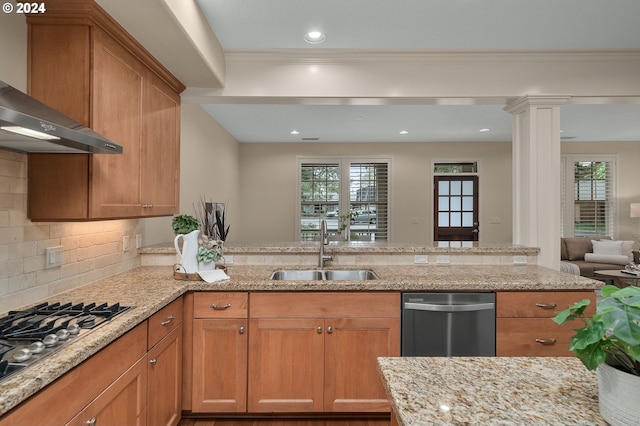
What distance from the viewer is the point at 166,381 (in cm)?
179

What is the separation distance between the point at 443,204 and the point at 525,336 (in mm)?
4885

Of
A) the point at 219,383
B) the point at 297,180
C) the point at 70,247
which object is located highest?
the point at 297,180

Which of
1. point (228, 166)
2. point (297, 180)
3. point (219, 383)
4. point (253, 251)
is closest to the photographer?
point (219, 383)

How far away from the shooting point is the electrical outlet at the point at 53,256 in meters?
1.67

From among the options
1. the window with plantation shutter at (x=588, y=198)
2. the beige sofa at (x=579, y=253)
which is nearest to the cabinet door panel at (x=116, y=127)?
the beige sofa at (x=579, y=253)

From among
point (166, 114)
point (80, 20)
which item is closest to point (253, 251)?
point (166, 114)

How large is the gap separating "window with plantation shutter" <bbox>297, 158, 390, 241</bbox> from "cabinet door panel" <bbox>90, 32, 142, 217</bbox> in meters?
4.81

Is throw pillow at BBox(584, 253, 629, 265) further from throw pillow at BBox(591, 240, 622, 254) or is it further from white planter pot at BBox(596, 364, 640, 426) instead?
white planter pot at BBox(596, 364, 640, 426)

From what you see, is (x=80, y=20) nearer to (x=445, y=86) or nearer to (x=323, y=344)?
(x=323, y=344)

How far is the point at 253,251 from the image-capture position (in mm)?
2639

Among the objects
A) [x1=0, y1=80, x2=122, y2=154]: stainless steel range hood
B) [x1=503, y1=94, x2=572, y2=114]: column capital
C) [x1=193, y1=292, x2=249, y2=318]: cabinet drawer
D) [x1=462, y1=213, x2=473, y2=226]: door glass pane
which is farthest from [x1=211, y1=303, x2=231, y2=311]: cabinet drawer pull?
[x1=462, y1=213, x2=473, y2=226]: door glass pane

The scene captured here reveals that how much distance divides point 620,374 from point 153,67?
8.27 ft

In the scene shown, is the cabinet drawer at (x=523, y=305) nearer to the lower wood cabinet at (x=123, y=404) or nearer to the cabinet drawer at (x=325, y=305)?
the cabinet drawer at (x=325, y=305)

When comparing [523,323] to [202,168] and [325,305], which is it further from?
[202,168]
